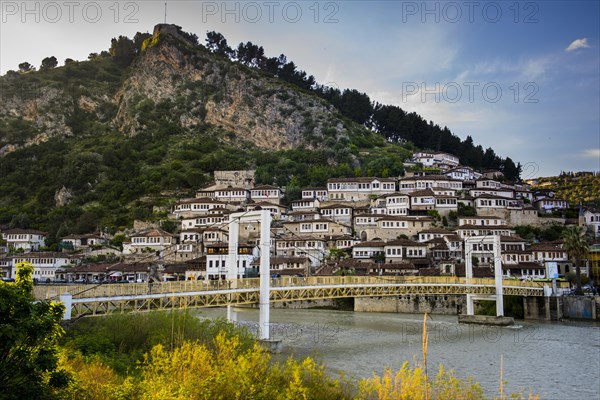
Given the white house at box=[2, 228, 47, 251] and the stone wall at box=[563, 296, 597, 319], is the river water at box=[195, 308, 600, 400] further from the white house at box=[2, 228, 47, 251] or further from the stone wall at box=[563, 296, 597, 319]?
the white house at box=[2, 228, 47, 251]

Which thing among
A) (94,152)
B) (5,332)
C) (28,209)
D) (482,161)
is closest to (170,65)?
(94,152)

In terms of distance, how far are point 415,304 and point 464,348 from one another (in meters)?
19.3

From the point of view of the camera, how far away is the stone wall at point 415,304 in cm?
4884

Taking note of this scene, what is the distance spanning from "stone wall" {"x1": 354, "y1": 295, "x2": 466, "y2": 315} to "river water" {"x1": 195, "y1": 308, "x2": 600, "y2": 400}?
326 centimetres

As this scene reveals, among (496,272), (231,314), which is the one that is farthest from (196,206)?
(231,314)

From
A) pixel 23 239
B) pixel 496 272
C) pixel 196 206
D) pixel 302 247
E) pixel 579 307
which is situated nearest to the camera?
pixel 496 272

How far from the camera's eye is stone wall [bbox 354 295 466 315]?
48844mm

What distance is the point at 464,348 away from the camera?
98.6ft

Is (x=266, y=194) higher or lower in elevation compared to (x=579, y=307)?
higher

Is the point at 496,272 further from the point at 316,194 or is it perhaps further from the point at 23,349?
the point at 23,349

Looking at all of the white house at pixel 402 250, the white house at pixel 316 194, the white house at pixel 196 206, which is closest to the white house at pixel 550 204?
the white house at pixel 402 250

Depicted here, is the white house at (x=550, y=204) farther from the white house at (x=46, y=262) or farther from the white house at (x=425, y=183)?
the white house at (x=46, y=262)

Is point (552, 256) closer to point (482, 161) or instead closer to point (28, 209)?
point (482, 161)

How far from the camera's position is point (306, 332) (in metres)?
34.0
